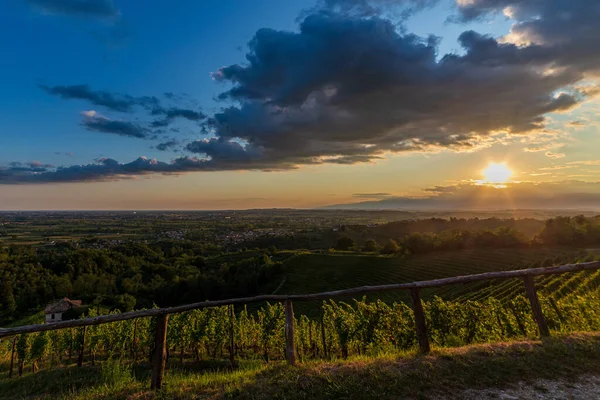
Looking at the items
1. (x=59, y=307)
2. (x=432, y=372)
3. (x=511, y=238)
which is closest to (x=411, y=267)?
(x=511, y=238)

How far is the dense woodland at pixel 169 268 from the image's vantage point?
2350 inches

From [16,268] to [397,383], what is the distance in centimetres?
10178

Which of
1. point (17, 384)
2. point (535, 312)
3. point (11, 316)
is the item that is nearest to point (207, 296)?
point (11, 316)

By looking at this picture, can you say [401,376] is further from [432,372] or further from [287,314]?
[287,314]

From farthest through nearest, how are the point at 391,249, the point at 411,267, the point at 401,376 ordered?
the point at 391,249 → the point at 411,267 → the point at 401,376

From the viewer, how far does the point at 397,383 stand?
165 inches

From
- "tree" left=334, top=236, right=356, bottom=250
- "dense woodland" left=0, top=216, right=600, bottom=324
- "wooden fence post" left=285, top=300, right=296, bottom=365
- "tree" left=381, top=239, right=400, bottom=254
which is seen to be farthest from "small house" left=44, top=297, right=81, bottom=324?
"wooden fence post" left=285, top=300, right=296, bottom=365

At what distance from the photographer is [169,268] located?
82562mm

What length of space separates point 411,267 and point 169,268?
60.0m

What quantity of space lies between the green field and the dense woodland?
4.41 meters

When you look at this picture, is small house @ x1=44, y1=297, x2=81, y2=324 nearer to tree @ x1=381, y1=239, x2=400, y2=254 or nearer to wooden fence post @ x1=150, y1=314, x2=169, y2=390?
tree @ x1=381, y1=239, x2=400, y2=254

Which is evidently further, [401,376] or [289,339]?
[289,339]

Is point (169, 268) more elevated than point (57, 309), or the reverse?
point (169, 268)

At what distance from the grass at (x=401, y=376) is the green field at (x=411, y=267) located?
33532 millimetres
